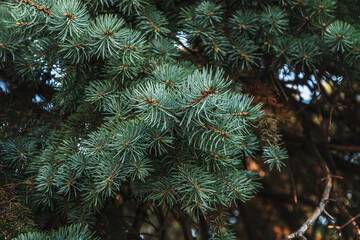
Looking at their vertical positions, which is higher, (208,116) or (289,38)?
(289,38)

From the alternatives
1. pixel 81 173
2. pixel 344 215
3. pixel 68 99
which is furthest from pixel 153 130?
pixel 344 215

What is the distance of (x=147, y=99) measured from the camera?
60cm

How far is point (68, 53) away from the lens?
0.74 m

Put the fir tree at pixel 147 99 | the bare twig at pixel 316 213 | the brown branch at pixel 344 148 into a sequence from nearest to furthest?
the fir tree at pixel 147 99
the bare twig at pixel 316 213
the brown branch at pixel 344 148

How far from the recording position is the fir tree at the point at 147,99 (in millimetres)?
655

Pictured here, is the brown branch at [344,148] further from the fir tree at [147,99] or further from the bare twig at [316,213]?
the fir tree at [147,99]

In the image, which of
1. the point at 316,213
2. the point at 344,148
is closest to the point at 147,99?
the point at 316,213

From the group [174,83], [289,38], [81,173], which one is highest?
[289,38]

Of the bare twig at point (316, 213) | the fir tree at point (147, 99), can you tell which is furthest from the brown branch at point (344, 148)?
the fir tree at point (147, 99)

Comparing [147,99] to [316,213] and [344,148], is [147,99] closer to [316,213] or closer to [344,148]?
[316,213]

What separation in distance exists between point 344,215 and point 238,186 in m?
0.44

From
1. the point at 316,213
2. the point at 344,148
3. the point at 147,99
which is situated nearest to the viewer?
the point at 147,99

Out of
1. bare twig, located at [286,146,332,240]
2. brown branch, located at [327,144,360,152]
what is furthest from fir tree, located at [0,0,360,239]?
brown branch, located at [327,144,360,152]

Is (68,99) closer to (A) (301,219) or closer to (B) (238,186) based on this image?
(B) (238,186)
